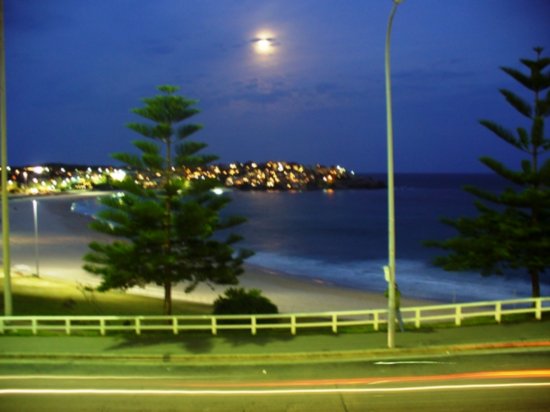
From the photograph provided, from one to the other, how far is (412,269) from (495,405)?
39.7 metres

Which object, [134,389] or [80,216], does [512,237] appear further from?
[80,216]

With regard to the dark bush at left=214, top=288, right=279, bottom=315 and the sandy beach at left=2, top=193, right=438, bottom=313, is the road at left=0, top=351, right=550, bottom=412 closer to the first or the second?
the dark bush at left=214, top=288, right=279, bottom=315

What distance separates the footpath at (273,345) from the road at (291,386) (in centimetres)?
46

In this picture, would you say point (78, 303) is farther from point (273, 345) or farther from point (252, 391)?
point (252, 391)

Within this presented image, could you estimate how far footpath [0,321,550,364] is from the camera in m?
12.1

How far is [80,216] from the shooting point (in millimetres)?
98500

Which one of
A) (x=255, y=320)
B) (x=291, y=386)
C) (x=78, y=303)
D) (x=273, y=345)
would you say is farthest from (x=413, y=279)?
(x=291, y=386)

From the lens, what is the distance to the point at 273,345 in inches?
510

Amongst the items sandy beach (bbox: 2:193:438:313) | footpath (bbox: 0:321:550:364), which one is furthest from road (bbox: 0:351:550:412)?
sandy beach (bbox: 2:193:438:313)

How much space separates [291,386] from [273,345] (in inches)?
111

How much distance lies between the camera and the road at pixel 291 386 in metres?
9.13

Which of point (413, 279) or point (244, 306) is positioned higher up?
point (244, 306)

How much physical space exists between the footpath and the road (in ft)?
1.52

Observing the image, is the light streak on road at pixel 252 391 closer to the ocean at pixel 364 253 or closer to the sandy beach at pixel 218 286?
the ocean at pixel 364 253
